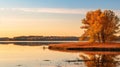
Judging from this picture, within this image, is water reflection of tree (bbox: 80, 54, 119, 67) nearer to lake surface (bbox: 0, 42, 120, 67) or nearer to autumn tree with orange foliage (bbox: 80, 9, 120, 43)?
lake surface (bbox: 0, 42, 120, 67)

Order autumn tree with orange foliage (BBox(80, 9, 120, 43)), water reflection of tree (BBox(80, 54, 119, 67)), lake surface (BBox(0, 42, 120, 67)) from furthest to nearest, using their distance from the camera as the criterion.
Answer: autumn tree with orange foliage (BBox(80, 9, 120, 43)) → lake surface (BBox(0, 42, 120, 67)) → water reflection of tree (BBox(80, 54, 119, 67))

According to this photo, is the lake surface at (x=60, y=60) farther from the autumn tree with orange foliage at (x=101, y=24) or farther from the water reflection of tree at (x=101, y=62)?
the autumn tree with orange foliage at (x=101, y=24)

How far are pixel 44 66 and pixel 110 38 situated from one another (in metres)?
63.9

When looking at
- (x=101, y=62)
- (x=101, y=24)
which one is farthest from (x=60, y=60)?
(x=101, y=24)

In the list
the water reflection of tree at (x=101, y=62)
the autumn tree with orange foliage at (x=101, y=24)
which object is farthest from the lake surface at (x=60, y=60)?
the autumn tree with orange foliage at (x=101, y=24)

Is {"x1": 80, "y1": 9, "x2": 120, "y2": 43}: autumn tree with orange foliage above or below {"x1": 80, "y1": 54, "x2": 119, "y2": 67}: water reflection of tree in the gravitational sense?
above

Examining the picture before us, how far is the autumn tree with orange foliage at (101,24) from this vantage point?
355ft

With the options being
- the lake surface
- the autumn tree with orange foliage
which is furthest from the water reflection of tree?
the autumn tree with orange foliage

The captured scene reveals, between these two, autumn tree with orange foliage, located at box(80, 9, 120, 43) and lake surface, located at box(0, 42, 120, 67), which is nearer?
lake surface, located at box(0, 42, 120, 67)

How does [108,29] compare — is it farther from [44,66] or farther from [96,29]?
[44,66]

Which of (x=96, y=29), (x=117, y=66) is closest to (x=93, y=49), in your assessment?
(x=96, y=29)

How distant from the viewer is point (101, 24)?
108m

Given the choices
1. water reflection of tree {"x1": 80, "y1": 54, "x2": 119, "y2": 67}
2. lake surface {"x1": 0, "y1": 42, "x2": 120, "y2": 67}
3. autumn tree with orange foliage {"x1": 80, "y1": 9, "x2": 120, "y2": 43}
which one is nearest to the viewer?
water reflection of tree {"x1": 80, "y1": 54, "x2": 119, "y2": 67}

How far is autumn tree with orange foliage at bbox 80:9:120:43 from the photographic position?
10806 cm
